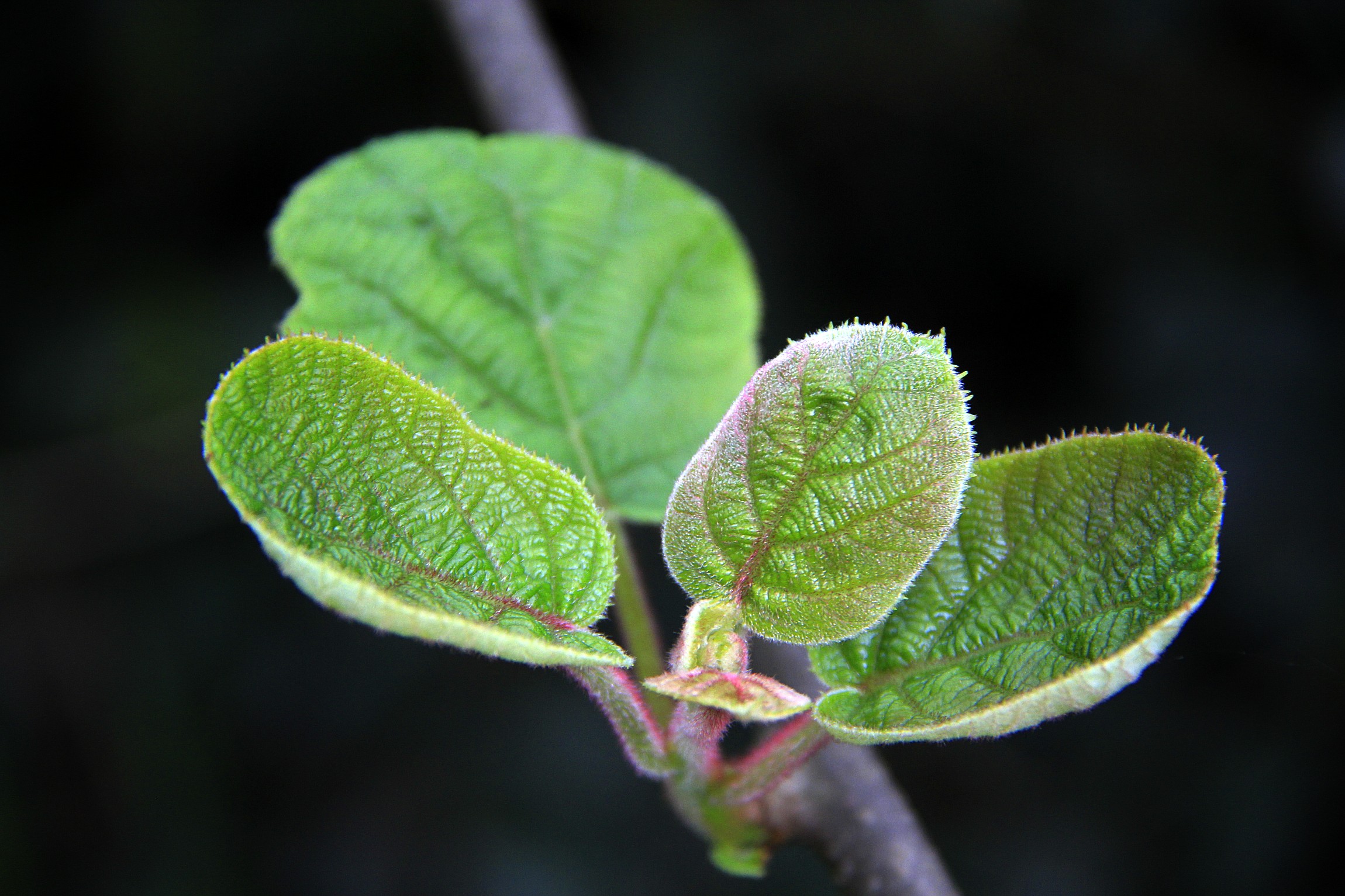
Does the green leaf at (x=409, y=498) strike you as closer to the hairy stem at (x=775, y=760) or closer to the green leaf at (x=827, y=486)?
the green leaf at (x=827, y=486)

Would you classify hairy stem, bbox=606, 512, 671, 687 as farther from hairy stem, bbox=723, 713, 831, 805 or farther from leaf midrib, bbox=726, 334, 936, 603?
leaf midrib, bbox=726, 334, 936, 603

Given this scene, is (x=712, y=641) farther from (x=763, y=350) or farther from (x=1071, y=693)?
(x=763, y=350)

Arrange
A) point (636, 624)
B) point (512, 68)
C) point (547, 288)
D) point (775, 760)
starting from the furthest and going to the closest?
point (512, 68) → point (547, 288) → point (636, 624) → point (775, 760)

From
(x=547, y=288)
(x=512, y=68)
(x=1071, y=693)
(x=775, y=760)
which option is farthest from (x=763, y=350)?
(x=1071, y=693)

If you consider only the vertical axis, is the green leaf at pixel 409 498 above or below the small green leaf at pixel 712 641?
above

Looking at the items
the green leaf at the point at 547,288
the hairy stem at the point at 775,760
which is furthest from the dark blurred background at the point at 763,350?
the hairy stem at the point at 775,760

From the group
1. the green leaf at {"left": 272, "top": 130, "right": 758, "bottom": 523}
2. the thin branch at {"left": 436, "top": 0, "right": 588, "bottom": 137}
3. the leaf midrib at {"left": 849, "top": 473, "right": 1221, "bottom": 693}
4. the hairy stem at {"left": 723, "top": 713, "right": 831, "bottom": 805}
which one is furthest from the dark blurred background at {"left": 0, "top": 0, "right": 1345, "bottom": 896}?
the leaf midrib at {"left": 849, "top": 473, "right": 1221, "bottom": 693}
